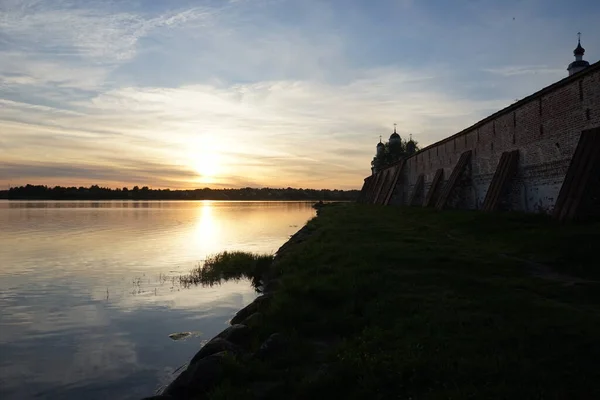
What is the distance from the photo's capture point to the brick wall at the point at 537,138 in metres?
16.9

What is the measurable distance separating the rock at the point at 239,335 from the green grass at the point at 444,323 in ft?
0.84

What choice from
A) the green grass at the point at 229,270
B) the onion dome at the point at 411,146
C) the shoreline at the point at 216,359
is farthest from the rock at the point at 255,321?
the onion dome at the point at 411,146

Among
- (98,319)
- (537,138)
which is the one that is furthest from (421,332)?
(537,138)

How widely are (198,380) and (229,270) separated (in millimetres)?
13850

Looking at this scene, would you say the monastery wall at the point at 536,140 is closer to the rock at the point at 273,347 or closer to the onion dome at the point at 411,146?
the rock at the point at 273,347

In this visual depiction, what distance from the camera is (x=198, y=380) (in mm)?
6004

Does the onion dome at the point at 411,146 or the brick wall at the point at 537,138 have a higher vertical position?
the onion dome at the point at 411,146

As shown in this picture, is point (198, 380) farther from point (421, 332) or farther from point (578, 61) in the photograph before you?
point (578, 61)

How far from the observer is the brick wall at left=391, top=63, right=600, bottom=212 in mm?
16938

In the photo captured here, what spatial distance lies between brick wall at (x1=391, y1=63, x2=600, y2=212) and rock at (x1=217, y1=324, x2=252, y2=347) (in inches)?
568

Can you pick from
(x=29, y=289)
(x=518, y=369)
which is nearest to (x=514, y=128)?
(x=518, y=369)

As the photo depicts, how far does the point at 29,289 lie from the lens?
15.9m

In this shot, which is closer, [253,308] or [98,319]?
[253,308]

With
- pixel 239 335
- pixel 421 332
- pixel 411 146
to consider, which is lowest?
pixel 239 335
